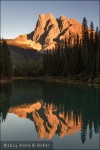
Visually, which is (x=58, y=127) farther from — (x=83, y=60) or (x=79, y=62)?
(x=79, y=62)

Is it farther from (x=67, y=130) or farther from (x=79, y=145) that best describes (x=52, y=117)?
(x=79, y=145)

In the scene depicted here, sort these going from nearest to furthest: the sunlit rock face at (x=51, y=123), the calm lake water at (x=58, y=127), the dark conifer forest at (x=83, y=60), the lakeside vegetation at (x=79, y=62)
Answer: the calm lake water at (x=58, y=127) < the sunlit rock face at (x=51, y=123) < the lakeside vegetation at (x=79, y=62) < the dark conifer forest at (x=83, y=60)

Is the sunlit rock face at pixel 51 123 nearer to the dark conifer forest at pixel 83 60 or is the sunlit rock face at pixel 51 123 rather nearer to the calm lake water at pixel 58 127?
the calm lake water at pixel 58 127

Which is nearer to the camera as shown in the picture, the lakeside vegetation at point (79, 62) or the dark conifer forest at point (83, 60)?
the lakeside vegetation at point (79, 62)

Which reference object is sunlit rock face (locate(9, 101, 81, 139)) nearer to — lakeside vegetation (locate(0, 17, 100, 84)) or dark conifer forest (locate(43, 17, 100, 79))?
lakeside vegetation (locate(0, 17, 100, 84))

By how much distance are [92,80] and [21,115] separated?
186ft

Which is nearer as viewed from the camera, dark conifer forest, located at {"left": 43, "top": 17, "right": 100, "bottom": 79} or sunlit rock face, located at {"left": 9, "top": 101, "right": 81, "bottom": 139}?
sunlit rock face, located at {"left": 9, "top": 101, "right": 81, "bottom": 139}

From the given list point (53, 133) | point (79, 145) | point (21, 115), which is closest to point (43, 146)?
point (79, 145)

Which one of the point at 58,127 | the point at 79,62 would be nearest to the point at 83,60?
the point at 79,62

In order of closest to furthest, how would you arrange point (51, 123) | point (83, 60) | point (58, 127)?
point (58, 127) < point (51, 123) < point (83, 60)

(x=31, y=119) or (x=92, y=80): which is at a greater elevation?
(x=92, y=80)

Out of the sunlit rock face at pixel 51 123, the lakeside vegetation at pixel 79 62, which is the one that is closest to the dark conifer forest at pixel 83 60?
the lakeside vegetation at pixel 79 62

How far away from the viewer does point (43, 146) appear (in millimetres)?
17500

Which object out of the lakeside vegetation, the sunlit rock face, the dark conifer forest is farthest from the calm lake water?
the dark conifer forest
